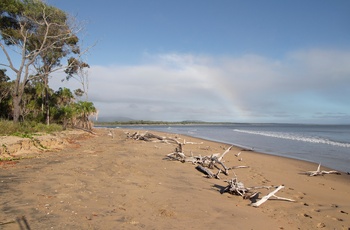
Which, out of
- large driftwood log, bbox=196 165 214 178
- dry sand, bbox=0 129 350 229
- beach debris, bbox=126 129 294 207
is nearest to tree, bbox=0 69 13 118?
dry sand, bbox=0 129 350 229

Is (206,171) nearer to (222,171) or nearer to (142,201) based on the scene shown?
(222,171)

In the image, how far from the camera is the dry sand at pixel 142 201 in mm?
4578

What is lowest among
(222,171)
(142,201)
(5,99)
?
(222,171)

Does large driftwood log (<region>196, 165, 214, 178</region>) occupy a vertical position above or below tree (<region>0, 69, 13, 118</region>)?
below

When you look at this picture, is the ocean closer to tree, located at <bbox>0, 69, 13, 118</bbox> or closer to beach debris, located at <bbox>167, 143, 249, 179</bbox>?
beach debris, located at <bbox>167, 143, 249, 179</bbox>

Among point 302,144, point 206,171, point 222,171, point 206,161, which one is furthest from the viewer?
point 302,144

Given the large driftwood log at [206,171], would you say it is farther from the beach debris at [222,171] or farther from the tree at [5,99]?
the tree at [5,99]

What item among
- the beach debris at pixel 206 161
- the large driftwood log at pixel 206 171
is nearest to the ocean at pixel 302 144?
the beach debris at pixel 206 161

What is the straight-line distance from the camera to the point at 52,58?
2756 centimetres

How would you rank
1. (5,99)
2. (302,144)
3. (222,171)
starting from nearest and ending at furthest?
(222,171) → (302,144) → (5,99)

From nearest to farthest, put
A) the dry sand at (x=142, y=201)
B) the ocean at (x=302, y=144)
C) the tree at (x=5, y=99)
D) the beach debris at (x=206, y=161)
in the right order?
the dry sand at (x=142, y=201), the beach debris at (x=206, y=161), the ocean at (x=302, y=144), the tree at (x=5, y=99)

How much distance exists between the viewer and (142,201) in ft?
18.9

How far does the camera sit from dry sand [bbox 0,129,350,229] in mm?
4578

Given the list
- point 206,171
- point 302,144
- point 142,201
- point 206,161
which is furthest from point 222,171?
point 302,144
